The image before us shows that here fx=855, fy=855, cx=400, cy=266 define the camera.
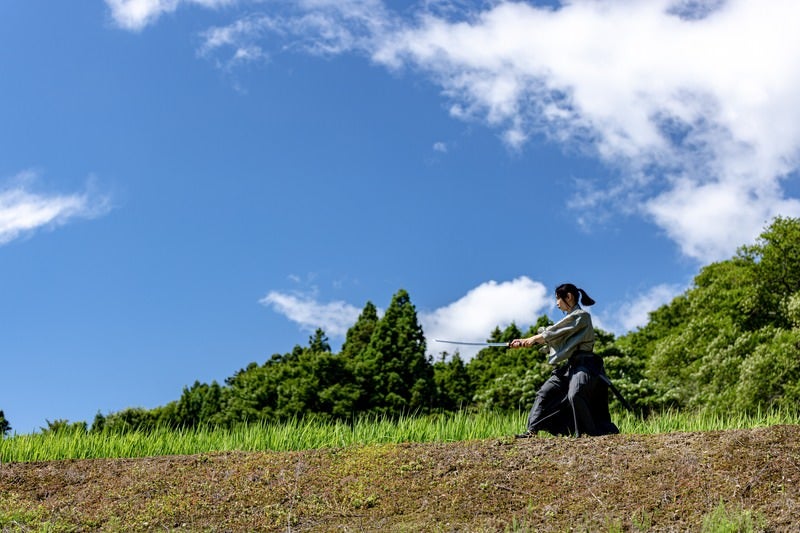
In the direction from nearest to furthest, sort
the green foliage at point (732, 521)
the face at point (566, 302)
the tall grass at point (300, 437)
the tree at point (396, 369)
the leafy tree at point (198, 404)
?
1. the green foliage at point (732, 521)
2. the face at point (566, 302)
3. the tall grass at point (300, 437)
4. the tree at point (396, 369)
5. the leafy tree at point (198, 404)

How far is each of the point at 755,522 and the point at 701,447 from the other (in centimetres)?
174

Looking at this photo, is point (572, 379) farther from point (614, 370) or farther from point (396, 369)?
point (396, 369)

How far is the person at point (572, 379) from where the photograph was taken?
33.8 ft

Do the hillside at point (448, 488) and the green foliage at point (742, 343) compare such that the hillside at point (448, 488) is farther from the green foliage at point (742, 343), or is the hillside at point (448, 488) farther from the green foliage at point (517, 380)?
the green foliage at point (742, 343)

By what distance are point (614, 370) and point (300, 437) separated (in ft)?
39.2

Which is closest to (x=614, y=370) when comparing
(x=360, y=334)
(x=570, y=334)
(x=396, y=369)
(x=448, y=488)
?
(x=396, y=369)

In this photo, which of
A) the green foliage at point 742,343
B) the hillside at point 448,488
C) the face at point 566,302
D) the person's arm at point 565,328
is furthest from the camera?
the green foliage at point 742,343

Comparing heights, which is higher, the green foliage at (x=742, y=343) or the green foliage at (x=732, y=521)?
the green foliage at (x=742, y=343)

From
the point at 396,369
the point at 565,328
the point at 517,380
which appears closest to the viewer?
the point at 565,328

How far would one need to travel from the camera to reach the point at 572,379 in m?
10.3

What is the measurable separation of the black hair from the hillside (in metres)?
1.67

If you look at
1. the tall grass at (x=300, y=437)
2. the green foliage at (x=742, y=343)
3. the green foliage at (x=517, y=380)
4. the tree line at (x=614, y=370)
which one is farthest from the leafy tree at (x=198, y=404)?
the tall grass at (x=300, y=437)

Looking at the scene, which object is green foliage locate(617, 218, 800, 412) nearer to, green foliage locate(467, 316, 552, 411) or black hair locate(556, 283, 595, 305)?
green foliage locate(467, 316, 552, 411)

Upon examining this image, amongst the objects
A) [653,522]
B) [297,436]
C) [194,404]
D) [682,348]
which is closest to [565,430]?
[653,522]
